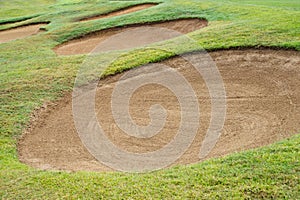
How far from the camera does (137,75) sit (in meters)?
11.9

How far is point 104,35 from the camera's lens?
17422mm

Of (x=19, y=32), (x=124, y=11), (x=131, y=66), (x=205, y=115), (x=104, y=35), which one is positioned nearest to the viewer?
(x=205, y=115)

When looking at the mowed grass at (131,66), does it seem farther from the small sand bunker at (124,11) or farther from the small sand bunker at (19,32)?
the small sand bunker at (19,32)

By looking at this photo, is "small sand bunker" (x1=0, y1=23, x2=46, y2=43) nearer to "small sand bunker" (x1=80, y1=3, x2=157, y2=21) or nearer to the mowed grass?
the mowed grass

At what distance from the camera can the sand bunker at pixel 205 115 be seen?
26.6 feet

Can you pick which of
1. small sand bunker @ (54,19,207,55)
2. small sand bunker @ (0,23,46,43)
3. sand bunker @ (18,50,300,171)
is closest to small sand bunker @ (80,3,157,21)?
small sand bunker @ (0,23,46,43)

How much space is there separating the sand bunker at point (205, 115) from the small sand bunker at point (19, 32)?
1029 cm

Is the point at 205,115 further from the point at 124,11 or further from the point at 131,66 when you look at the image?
the point at 124,11

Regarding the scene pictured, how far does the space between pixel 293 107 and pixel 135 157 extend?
4.34m

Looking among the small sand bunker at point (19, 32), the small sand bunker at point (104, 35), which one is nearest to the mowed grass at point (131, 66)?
the small sand bunker at point (104, 35)

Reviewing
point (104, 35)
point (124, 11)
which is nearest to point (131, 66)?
point (104, 35)

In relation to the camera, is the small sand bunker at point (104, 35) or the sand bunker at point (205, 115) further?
the small sand bunker at point (104, 35)

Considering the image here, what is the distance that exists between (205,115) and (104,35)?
9649 millimetres

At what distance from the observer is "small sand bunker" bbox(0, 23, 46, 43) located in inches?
781
